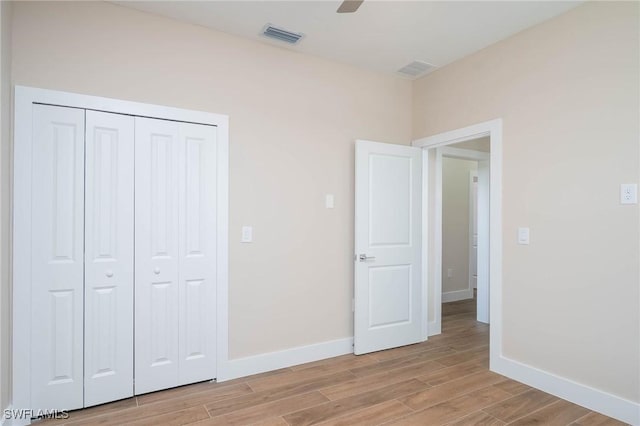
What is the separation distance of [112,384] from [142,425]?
0.47 meters

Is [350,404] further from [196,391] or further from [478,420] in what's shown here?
[196,391]

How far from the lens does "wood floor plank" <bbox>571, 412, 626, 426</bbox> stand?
2.29 meters

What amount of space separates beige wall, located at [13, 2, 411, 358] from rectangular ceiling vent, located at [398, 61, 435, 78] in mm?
174

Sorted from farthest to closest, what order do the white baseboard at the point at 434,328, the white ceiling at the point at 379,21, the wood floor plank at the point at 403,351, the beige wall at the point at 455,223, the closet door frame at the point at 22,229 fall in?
1. the beige wall at the point at 455,223
2. the white baseboard at the point at 434,328
3. the wood floor plank at the point at 403,351
4. the white ceiling at the point at 379,21
5. the closet door frame at the point at 22,229

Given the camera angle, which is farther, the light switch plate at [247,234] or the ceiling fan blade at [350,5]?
the light switch plate at [247,234]

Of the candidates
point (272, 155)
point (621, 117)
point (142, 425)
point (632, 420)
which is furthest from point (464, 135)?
point (142, 425)

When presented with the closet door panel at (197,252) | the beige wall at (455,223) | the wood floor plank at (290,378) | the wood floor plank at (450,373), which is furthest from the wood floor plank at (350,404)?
the beige wall at (455,223)

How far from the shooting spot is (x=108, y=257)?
100 inches

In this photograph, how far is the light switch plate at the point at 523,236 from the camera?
9.53ft

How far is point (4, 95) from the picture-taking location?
7.12 ft

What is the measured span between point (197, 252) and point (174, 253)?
0.17 metres

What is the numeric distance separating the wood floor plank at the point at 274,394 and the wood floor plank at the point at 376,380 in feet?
0.29

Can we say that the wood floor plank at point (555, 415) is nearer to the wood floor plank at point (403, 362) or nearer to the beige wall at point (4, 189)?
the wood floor plank at point (403, 362)

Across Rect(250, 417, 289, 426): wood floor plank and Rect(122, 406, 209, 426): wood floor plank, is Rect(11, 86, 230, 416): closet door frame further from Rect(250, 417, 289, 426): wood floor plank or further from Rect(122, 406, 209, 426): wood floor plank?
Rect(250, 417, 289, 426): wood floor plank
